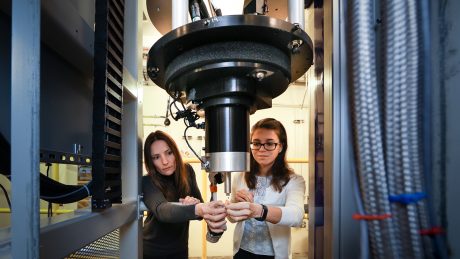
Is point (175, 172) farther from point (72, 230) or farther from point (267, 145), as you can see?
point (72, 230)

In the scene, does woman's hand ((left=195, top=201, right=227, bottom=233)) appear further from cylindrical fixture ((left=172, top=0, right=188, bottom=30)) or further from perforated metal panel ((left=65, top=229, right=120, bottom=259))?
cylindrical fixture ((left=172, top=0, right=188, bottom=30))

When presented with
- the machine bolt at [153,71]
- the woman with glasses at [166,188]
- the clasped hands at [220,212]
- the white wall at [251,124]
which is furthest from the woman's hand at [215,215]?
the white wall at [251,124]

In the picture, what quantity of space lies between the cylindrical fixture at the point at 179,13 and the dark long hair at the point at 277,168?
0.85 m

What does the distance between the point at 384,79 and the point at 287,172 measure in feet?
3.36

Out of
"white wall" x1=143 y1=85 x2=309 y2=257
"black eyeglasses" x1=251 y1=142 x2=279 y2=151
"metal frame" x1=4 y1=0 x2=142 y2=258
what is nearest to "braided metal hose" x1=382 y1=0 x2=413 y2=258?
"metal frame" x1=4 y1=0 x2=142 y2=258

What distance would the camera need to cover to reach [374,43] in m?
0.34

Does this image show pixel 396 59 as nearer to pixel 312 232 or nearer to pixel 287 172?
pixel 312 232

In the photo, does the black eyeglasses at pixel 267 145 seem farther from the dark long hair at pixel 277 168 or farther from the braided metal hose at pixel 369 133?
the braided metal hose at pixel 369 133

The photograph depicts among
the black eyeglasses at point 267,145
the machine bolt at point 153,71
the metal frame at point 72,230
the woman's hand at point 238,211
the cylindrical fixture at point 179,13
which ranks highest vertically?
the cylindrical fixture at point 179,13

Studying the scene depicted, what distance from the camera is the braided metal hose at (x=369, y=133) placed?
33cm

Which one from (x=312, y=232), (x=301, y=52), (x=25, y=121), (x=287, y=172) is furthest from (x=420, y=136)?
(x=287, y=172)

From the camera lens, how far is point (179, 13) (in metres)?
0.51

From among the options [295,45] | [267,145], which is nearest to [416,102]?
[295,45]

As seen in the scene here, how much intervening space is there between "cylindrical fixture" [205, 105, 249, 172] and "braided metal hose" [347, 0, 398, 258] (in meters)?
0.24
